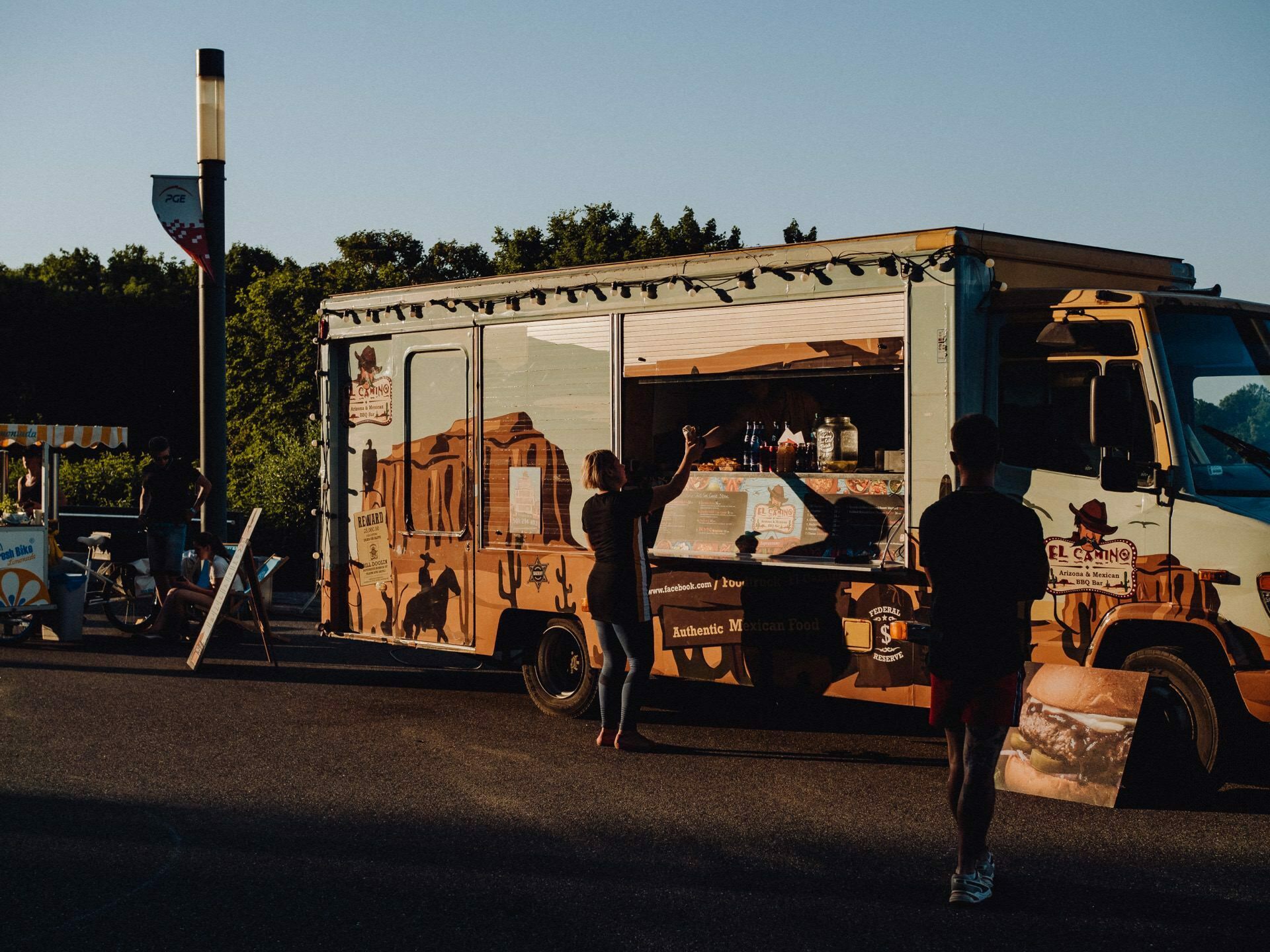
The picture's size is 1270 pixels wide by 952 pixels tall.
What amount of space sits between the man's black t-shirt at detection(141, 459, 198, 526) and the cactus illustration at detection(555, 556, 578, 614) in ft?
17.4

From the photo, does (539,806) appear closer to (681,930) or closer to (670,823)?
(670,823)

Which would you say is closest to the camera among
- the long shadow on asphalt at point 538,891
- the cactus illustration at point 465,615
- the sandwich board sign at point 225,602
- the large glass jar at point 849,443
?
the long shadow on asphalt at point 538,891

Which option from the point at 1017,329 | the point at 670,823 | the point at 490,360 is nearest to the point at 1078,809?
the point at 670,823

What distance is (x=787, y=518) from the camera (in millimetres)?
8000

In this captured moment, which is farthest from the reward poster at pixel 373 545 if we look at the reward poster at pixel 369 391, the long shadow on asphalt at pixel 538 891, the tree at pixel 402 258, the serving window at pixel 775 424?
the tree at pixel 402 258

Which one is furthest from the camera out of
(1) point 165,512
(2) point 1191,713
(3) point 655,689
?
(1) point 165,512

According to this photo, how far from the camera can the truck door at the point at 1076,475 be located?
22.0 feet

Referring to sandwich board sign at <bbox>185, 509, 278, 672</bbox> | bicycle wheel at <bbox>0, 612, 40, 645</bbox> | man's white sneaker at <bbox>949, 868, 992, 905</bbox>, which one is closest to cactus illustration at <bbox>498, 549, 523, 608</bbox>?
sandwich board sign at <bbox>185, 509, 278, 672</bbox>

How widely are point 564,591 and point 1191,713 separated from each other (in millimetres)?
3926

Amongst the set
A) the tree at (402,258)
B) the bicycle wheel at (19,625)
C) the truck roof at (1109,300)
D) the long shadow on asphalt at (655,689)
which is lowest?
the long shadow on asphalt at (655,689)

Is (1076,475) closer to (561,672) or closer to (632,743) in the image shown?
(632,743)

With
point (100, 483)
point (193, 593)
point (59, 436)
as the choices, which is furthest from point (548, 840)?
point (100, 483)

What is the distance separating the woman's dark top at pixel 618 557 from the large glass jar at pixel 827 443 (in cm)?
107

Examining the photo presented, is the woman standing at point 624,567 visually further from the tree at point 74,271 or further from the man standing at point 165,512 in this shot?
the tree at point 74,271
